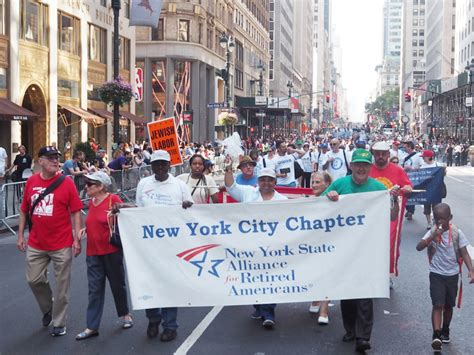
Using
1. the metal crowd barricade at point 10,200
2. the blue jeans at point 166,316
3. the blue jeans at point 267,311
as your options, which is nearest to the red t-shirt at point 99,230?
the blue jeans at point 166,316

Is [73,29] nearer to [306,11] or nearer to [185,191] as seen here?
[185,191]

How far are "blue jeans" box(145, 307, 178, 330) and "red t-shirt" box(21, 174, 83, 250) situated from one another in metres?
1.07

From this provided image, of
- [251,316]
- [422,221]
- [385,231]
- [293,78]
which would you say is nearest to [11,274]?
[251,316]

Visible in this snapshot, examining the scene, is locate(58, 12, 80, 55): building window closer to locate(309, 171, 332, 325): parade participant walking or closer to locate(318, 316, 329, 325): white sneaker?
locate(309, 171, 332, 325): parade participant walking

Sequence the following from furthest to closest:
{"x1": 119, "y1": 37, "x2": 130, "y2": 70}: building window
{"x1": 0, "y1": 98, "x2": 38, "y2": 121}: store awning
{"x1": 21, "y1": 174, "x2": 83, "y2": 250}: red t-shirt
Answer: {"x1": 119, "y1": 37, "x2": 130, "y2": 70}: building window
{"x1": 0, "y1": 98, "x2": 38, "y2": 121}: store awning
{"x1": 21, "y1": 174, "x2": 83, "y2": 250}: red t-shirt

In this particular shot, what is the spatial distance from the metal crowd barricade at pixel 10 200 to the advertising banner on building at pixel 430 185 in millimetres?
7919

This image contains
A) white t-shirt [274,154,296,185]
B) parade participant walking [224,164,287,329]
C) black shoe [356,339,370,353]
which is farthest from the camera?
white t-shirt [274,154,296,185]

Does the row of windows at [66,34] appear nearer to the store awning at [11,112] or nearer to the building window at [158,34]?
the store awning at [11,112]

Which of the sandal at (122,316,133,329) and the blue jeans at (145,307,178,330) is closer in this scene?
the blue jeans at (145,307,178,330)

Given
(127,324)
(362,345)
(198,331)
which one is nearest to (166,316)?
(198,331)

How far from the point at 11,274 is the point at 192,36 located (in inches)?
1826

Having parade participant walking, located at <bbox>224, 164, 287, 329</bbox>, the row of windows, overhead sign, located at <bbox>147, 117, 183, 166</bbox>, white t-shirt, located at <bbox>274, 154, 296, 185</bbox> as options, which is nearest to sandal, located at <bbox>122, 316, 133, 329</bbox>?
parade participant walking, located at <bbox>224, 164, 287, 329</bbox>

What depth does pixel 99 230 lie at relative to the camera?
22.3 feet

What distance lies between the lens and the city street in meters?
6.50
